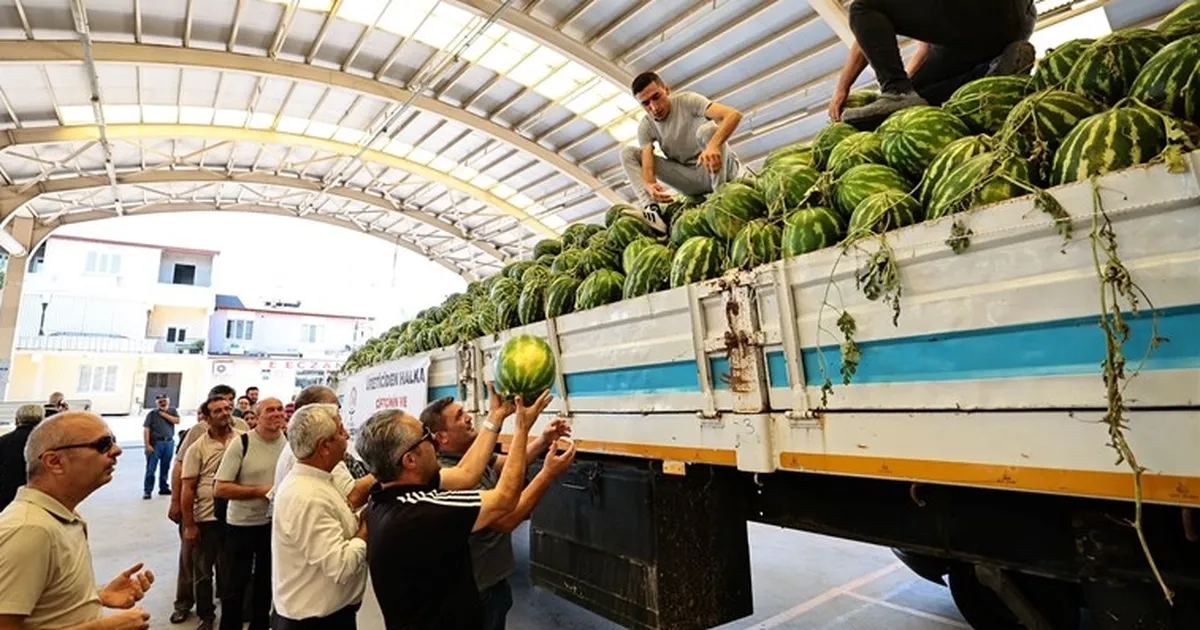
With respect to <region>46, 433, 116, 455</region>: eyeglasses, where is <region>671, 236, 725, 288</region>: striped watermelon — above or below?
above

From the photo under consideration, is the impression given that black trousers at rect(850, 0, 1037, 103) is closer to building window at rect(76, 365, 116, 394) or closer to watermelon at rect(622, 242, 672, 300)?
watermelon at rect(622, 242, 672, 300)

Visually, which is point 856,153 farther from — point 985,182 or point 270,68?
point 270,68

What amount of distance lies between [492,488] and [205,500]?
2.70 metres

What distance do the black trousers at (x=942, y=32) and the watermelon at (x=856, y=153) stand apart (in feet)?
2.17

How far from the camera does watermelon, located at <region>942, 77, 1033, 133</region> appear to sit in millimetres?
1882

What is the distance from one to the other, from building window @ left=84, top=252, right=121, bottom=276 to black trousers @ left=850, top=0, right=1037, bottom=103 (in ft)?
116

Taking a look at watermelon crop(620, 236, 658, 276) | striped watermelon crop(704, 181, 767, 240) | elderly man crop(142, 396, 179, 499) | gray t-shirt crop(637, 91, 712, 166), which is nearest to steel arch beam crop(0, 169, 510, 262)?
elderly man crop(142, 396, 179, 499)

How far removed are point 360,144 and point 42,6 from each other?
22.6 feet

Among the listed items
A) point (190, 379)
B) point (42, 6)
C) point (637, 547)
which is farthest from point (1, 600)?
point (190, 379)

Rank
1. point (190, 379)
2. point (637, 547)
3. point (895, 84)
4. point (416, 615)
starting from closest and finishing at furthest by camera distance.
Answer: point (416, 615), point (637, 547), point (895, 84), point (190, 379)

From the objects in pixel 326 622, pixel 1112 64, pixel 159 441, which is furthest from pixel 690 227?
pixel 159 441

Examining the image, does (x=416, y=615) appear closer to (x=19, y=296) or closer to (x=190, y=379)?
(x=19, y=296)

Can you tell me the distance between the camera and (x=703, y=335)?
7.00ft

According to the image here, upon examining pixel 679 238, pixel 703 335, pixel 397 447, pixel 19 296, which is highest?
pixel 19 296
